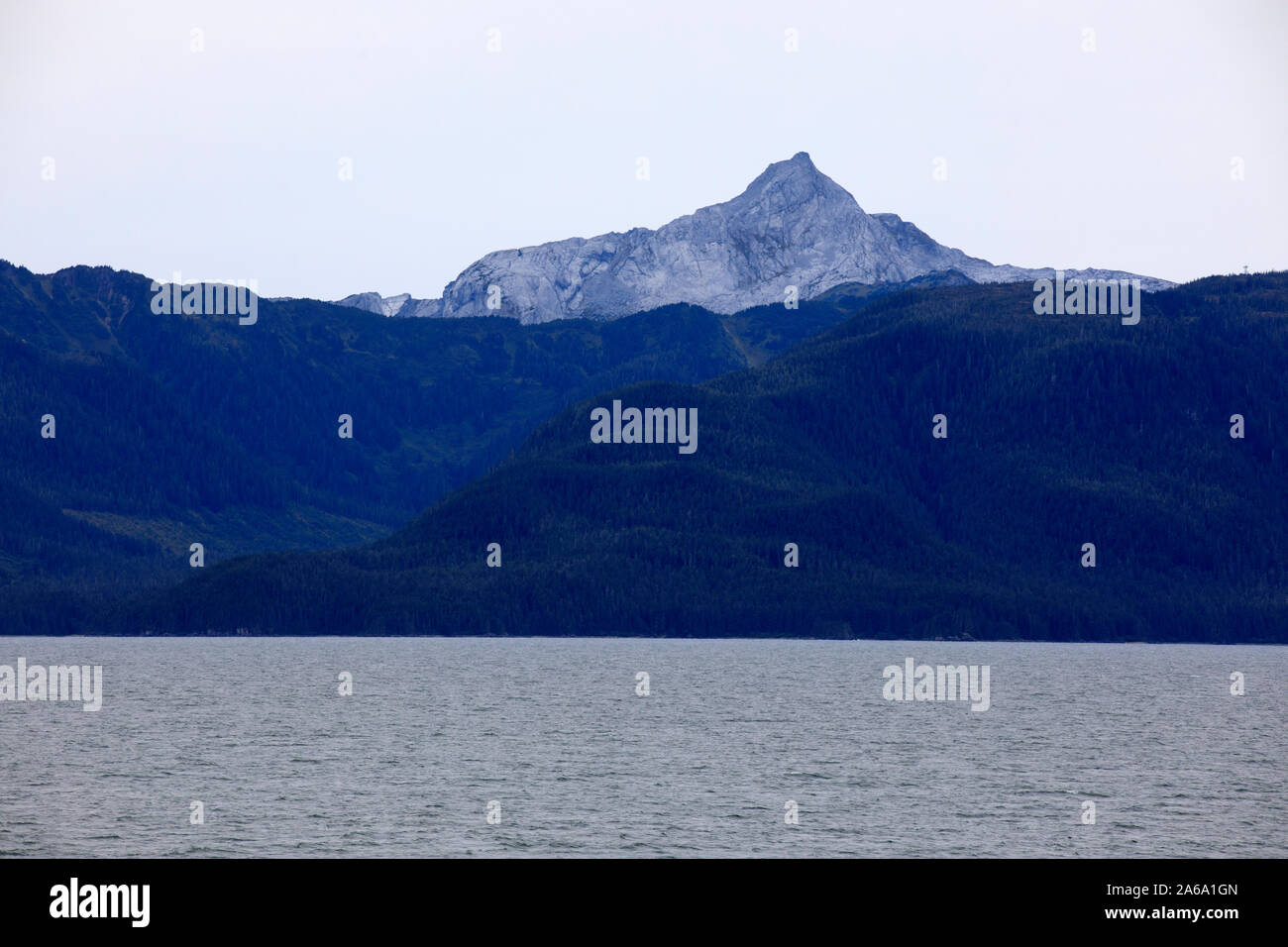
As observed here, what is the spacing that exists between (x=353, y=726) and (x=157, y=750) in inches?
1207

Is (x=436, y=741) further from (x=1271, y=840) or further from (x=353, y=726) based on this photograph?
(x=1271, y=840)

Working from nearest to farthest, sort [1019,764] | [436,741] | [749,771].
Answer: [749,771], [1019,764], [436,741]

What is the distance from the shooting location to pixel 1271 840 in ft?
314

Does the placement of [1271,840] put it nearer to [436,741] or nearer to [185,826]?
[185,826]

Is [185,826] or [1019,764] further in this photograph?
[1019,764]

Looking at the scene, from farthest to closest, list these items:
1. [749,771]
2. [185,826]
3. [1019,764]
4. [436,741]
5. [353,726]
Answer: [353,726]
[436,741]
[1019,764]
[749,771]
[185,826]
